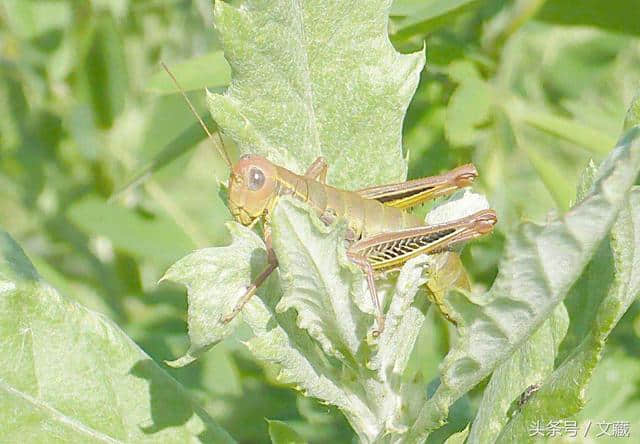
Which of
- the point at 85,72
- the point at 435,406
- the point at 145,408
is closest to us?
the point at 435,406

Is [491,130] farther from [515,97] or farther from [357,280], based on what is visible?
[357,280]

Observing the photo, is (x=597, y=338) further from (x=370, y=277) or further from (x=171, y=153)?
(x=171, y=153)

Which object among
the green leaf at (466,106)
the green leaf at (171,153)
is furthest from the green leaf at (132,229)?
the green leaf at (466,106)

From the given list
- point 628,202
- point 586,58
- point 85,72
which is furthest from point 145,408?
point 586,58

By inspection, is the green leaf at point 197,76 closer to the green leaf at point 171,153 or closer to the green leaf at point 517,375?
the green leaf at point 171,153

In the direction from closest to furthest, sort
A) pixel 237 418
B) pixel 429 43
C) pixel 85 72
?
1. pixel 429 43
2. pixel 237 418
3. pixel 85 72

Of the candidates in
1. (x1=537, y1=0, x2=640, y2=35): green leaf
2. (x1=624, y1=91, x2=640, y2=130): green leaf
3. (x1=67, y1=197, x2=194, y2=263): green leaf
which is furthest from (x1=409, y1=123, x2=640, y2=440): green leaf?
(x1=67, y1=197, x2=194, y2=263): green leaf

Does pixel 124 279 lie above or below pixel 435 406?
below
